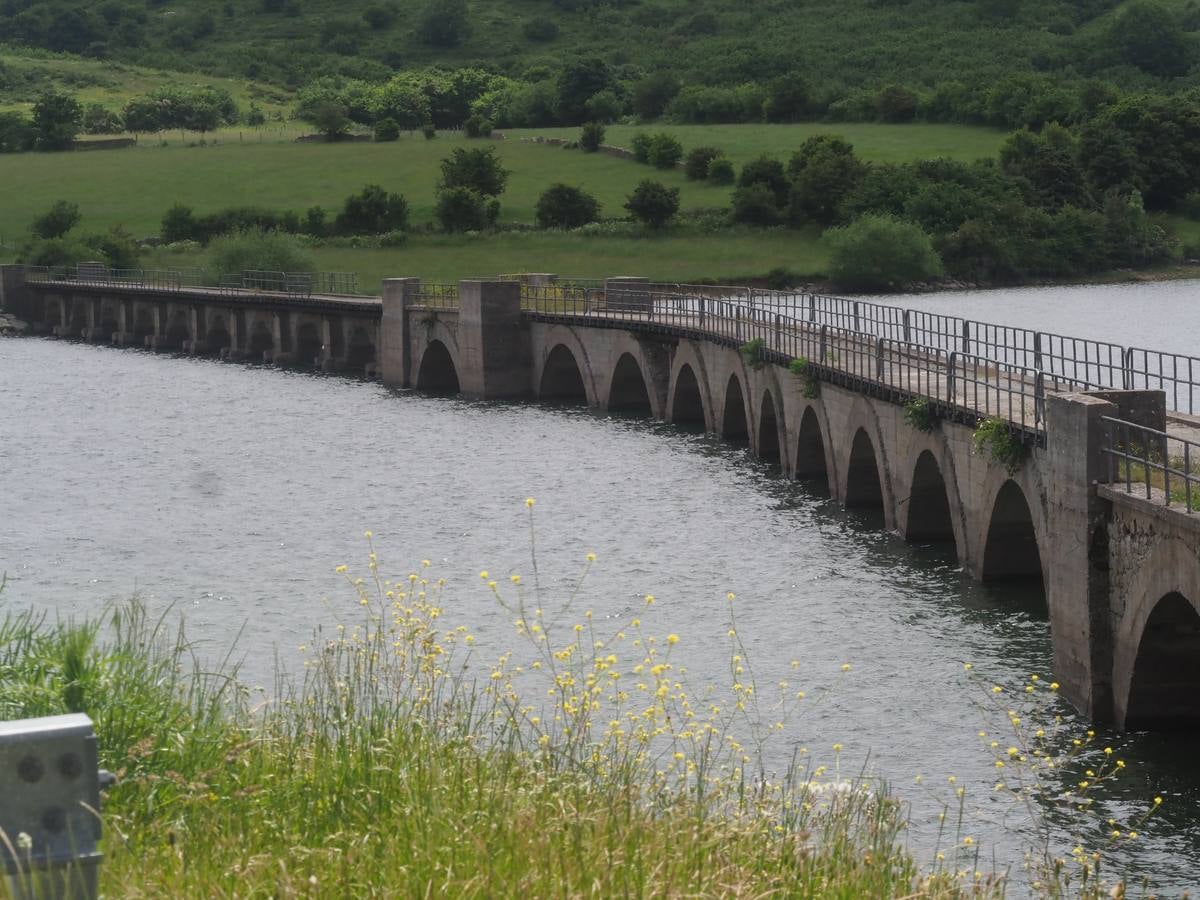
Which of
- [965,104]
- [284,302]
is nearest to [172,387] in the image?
[284,302]

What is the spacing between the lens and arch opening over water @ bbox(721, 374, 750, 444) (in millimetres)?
70000

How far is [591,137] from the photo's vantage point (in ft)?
579

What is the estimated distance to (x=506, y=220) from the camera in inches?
6088

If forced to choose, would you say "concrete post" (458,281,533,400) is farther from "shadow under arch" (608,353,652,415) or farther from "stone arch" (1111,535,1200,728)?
"stone arch" (1111,535,1200,728)

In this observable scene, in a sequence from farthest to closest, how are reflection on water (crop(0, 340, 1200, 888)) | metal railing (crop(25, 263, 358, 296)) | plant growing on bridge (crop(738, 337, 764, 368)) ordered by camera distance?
metal railing (crop(25, 263, 358, 296))
plant growing on bridge (crop(738, 337, 764, 368))
reflection on water (crop(0, 340, 1200, 888))

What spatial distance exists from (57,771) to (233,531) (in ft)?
143

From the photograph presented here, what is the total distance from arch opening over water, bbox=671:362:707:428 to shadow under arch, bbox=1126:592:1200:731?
47.0m

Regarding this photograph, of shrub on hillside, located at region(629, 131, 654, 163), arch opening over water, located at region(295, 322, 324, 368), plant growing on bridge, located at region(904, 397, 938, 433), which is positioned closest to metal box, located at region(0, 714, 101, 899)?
plant growing on bridge, located at region(904, 397, 938, 433)

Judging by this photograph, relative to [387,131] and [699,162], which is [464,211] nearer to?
[699,162]

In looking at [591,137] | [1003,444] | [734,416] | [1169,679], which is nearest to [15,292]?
[591,137]

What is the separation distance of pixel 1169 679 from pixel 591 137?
5933 inches

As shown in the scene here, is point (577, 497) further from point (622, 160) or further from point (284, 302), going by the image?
point (622, 160)

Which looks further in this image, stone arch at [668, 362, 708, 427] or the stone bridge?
stone arch at [668, 362, 708, 427]

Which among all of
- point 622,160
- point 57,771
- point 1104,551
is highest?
point 622,160
